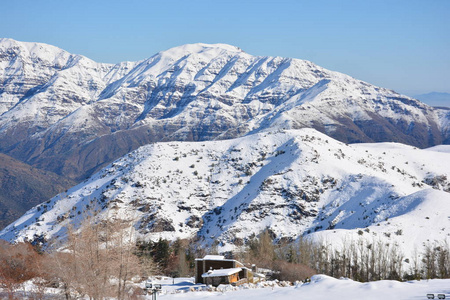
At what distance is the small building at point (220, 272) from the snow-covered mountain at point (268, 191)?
117 feet

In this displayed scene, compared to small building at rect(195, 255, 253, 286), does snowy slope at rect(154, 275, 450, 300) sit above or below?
below

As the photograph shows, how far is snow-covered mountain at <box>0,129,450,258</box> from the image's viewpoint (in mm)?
120875

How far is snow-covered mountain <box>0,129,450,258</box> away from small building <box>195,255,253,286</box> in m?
35.6

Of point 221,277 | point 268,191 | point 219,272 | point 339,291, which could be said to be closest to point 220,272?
point 219,272

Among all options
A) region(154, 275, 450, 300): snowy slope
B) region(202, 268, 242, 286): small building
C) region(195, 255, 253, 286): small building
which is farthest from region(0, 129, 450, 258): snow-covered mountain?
region(154, 275, 450, 300): snowy slope

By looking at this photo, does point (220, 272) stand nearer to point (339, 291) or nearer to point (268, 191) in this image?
point (339, 291)

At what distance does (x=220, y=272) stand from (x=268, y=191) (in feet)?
258

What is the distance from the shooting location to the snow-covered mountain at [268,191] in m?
121

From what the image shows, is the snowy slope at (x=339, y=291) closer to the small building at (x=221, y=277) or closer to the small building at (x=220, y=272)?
the small building at (x=221, y=277)

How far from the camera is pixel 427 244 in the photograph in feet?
312

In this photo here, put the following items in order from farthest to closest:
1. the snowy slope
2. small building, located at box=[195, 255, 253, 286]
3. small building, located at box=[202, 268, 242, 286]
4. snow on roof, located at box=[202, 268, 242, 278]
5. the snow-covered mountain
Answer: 1. the snow-covered mountain
2. small building, located at box=[195, 255, 253, 286]
3. small building, located at box=[202, 268, 242, 286]
4. snow on roof, located at box=[202, 268, 242, 278]
5. the snowy slope

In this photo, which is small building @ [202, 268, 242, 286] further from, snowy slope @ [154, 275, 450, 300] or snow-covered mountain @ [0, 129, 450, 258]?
snow-covered mountain @ [0, 129, 450, 258]

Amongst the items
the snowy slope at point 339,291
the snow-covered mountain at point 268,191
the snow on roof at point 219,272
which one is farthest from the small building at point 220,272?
the snow-covered mountain at point 268,191

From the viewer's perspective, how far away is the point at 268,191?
142m
